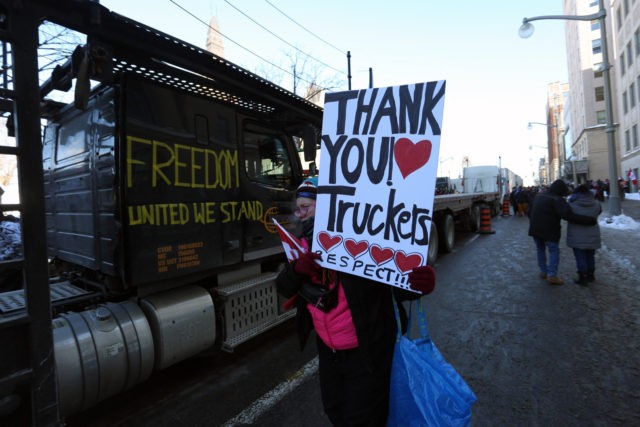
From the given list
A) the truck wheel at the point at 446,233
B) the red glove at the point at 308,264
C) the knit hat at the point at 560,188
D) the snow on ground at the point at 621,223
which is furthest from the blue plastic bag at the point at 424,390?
the snow on ground at the point at 621,223

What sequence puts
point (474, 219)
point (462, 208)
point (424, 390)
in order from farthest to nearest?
point (474, 219), point (462, 208), point (424, 390)

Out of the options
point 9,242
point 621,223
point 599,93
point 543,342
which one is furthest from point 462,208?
point 599,93

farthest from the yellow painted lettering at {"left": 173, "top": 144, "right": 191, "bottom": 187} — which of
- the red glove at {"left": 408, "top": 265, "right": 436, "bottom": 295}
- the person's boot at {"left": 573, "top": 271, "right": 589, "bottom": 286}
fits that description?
the person's boot at {"left": 573, "top": 271, "right": 589, "bottom": 286}

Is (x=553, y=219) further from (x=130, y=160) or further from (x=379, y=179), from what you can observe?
(x=130, y=160)

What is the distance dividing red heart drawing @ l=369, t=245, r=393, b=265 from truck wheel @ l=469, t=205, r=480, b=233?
13.0 meters

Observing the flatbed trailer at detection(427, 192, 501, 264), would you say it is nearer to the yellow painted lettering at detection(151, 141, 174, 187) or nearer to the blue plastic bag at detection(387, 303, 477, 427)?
the yellow painted lettering at detection(151, 141, 174, 187)

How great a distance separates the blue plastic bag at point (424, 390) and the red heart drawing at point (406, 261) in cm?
30

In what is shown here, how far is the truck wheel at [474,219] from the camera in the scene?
1408 cm

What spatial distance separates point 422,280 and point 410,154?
64 centimetres

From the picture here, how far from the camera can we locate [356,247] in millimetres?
2021

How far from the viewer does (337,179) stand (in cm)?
214

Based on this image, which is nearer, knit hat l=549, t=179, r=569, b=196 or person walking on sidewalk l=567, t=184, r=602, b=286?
person walking on sidewalk l=567, t=184, r=602, b=286

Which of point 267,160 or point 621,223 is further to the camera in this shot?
point 621,223

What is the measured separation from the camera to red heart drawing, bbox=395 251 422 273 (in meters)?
1.86
